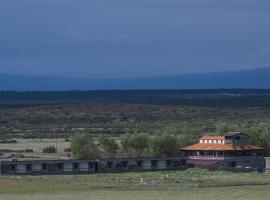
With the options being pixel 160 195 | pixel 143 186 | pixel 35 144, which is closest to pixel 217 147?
pixel 143 186

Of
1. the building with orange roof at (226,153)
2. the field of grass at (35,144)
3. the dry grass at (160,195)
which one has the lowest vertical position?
the dry grass at (160,195)

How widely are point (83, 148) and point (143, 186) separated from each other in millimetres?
23986

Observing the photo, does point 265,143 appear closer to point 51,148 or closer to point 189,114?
point 51,148

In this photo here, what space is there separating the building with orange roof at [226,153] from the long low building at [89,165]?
1621 mm

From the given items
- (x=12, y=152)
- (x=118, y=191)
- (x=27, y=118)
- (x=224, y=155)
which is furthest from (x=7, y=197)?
(x=27, y=118)

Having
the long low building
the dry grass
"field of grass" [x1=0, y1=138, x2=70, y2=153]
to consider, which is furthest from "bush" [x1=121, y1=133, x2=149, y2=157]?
the dry grass

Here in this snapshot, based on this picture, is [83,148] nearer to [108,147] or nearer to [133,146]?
[108,147]

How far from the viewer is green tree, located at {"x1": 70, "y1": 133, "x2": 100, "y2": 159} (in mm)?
91250

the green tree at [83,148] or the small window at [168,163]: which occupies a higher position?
the green tree at [83,148]

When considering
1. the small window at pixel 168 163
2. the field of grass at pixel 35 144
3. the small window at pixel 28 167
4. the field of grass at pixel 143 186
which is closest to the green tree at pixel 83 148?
the small window at pixel 168 163

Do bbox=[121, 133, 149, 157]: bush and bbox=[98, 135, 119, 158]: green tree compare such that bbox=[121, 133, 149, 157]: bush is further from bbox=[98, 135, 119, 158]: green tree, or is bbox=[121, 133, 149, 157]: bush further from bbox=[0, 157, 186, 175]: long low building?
bbox=[0, 157, 186, 175]: long low building

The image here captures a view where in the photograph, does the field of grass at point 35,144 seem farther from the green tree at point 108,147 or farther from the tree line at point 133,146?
the tree line at point 133,146

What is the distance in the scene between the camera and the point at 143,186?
68.4 metres

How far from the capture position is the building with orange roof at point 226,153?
87.0 m
